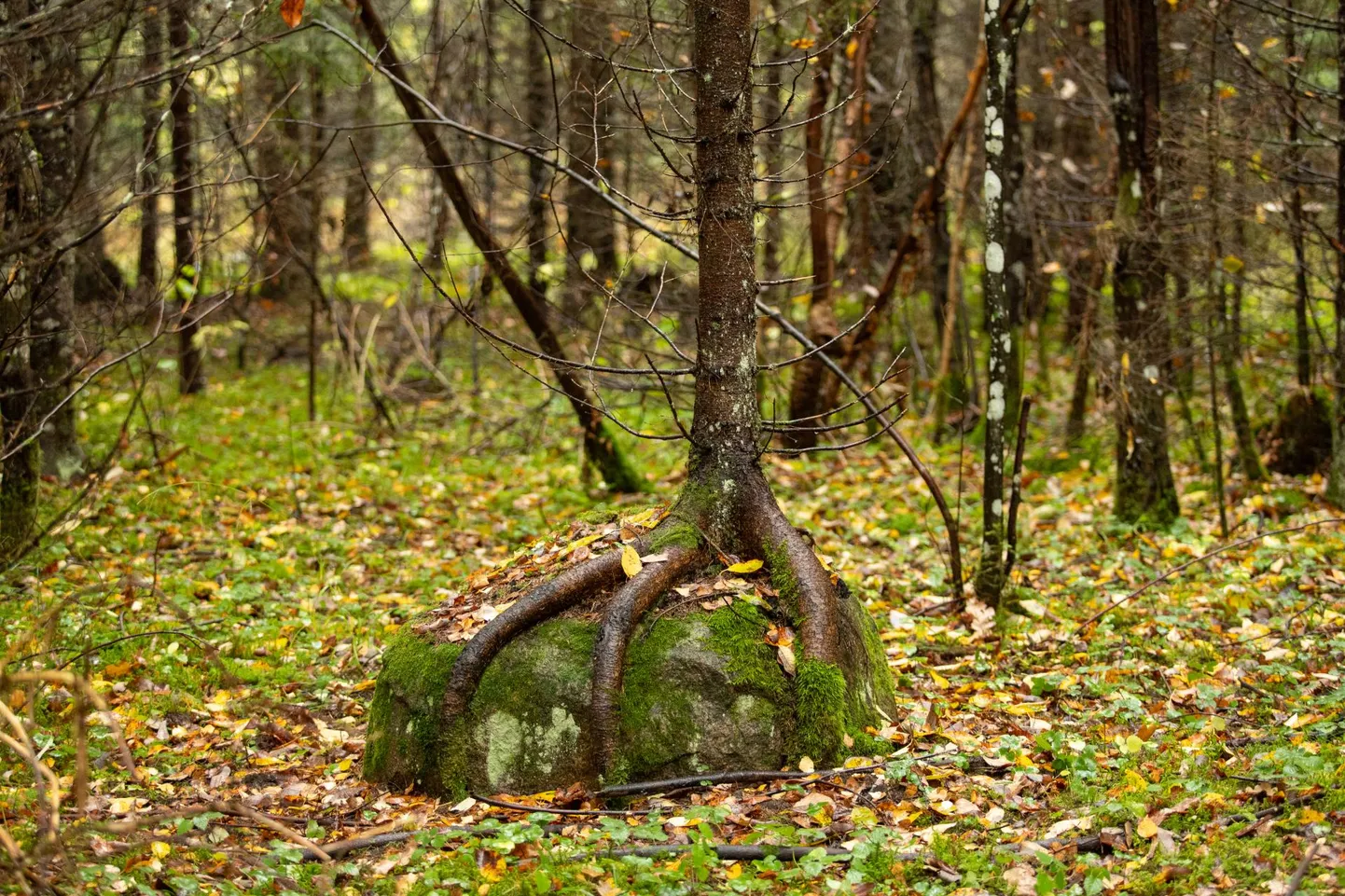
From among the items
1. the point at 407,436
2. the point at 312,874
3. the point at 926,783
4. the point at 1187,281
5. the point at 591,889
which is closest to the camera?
the point at 591,889

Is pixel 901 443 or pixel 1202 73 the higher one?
pixel 1202 73

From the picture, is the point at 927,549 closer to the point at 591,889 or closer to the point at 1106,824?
the point at 1106,824

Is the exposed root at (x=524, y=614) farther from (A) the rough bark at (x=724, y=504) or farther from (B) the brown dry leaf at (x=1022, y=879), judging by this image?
(B) the brown dry leaf at (x=1022, y=879)

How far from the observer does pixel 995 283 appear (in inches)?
268

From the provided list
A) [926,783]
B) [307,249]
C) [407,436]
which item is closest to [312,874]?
[926,783]

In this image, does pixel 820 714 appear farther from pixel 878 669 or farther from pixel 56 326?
pixel 56 326

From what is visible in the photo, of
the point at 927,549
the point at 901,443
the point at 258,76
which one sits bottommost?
the point at 927,549

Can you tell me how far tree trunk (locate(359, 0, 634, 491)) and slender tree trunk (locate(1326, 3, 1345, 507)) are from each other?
604cm

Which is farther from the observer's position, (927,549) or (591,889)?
(927,549)

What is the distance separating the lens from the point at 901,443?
6.75m

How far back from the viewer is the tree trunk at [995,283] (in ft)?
21.7

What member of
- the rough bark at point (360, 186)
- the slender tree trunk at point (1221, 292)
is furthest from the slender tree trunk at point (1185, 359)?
the rough bark at point (360, 186)

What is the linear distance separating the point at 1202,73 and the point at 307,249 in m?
12.9

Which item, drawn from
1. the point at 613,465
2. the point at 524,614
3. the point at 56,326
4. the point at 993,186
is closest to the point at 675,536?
the point at 524,614
